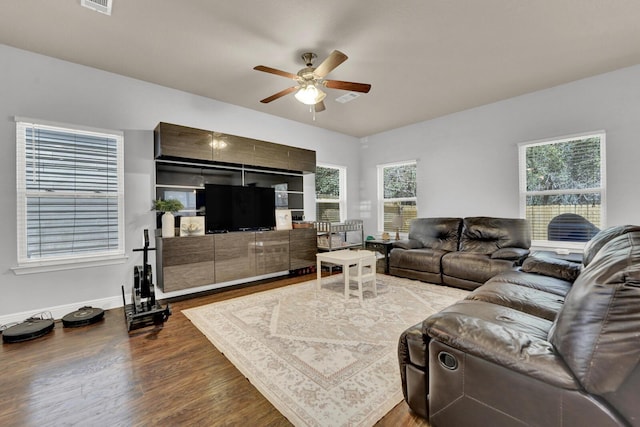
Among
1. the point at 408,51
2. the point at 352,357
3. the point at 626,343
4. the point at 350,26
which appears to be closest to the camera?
the point at 626,343

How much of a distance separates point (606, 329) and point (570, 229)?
3.92m

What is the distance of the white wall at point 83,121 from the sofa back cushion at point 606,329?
4194 millimetres

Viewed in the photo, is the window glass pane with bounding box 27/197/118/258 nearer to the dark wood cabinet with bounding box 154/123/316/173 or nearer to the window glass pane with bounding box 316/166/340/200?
the dark wood cabinet with bounding box 154/123/316/173

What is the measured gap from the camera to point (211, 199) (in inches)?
158

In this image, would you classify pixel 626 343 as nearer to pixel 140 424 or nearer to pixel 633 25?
pixel 140 424

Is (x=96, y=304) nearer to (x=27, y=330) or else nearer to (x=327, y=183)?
(x=27, y=330)

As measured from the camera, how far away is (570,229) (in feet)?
12.8

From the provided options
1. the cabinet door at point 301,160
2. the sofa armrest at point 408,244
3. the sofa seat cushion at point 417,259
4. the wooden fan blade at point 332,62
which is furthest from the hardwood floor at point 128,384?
the sofa armrest at point 408,244

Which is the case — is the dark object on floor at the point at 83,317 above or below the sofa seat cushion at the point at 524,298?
below

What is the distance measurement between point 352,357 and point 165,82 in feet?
13.1

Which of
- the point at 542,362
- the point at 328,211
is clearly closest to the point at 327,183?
the point at 328,211

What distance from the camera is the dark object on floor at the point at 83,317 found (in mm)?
2846

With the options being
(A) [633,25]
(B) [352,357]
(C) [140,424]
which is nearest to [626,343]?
(B) [352,357]

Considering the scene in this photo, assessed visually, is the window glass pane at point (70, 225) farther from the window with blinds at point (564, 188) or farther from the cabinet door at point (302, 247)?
the window with blinds at point (564, 188)
